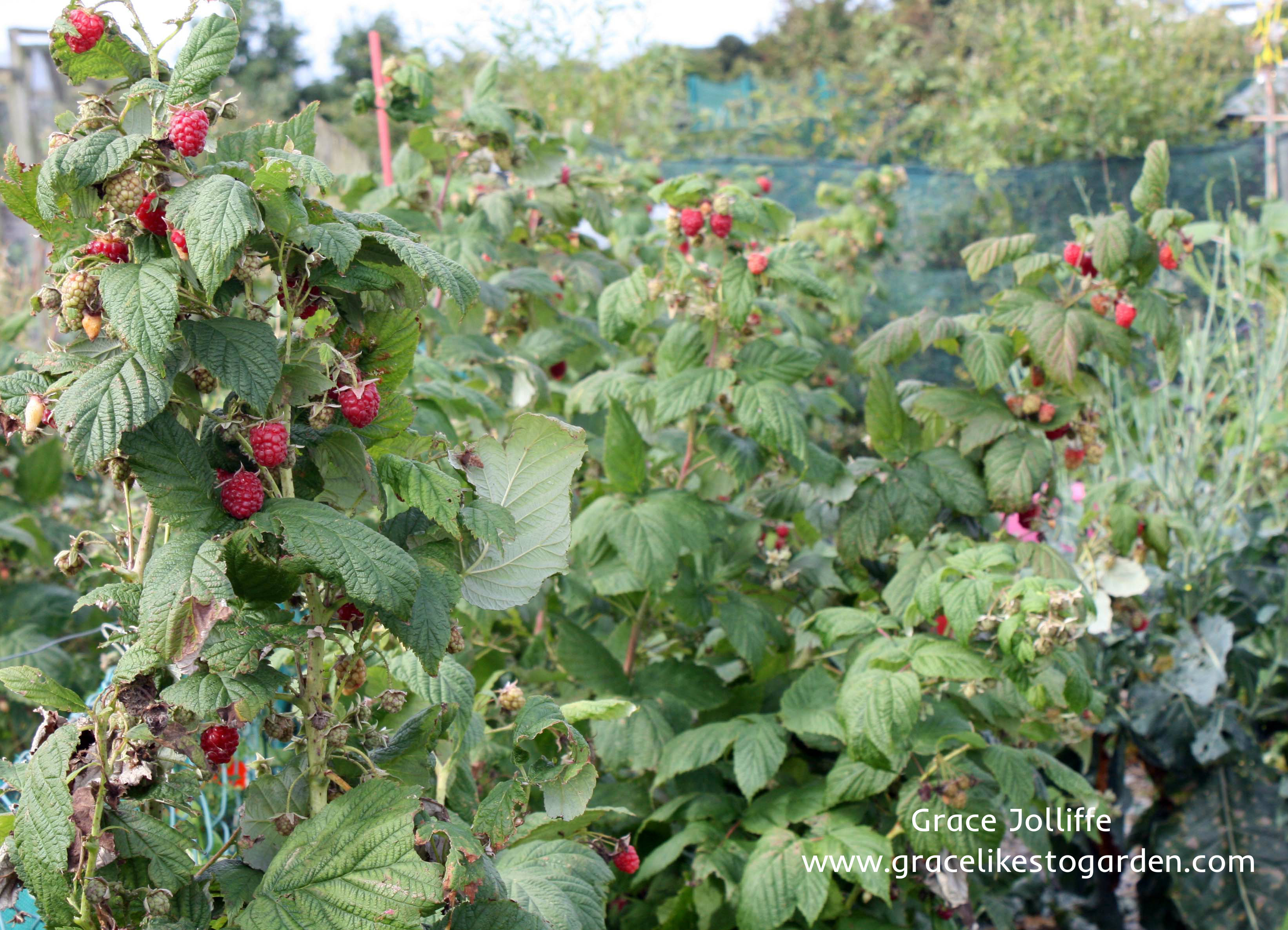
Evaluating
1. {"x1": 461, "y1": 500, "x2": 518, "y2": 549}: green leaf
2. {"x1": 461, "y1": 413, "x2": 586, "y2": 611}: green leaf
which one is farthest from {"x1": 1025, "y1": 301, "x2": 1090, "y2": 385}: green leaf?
{"x1": 461, "y1": 500, "x2": 518, "y2": 549}: green leaf

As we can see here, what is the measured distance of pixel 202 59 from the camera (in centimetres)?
94

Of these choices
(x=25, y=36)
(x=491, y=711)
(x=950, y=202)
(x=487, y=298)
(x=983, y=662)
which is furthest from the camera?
(x=950, y=202)

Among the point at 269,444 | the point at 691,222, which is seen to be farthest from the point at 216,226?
the point at 691,222

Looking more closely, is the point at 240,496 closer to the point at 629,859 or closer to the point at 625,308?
the point at 629,859

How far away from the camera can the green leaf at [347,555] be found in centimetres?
88

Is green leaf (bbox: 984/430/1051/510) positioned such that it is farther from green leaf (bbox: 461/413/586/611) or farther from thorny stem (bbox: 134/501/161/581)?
thorny stem (bbox: 134/501/161/581)

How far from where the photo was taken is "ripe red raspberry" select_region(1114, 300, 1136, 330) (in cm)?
206

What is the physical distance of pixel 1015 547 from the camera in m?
2.10

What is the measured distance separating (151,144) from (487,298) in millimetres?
1387

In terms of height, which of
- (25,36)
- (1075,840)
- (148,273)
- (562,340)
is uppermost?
(25,36)

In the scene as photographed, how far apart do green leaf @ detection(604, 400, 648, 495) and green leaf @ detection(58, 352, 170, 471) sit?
108cm

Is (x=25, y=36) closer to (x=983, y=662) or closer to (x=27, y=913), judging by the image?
(x=27, y=913)

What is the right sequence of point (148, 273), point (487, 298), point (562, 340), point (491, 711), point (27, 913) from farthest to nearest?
1. point (562, 340)
2. point (487, 298)
3. point (491, 711)
4. point (27, 913)
5. point (148, 273)

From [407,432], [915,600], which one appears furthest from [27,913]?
[915,600]
